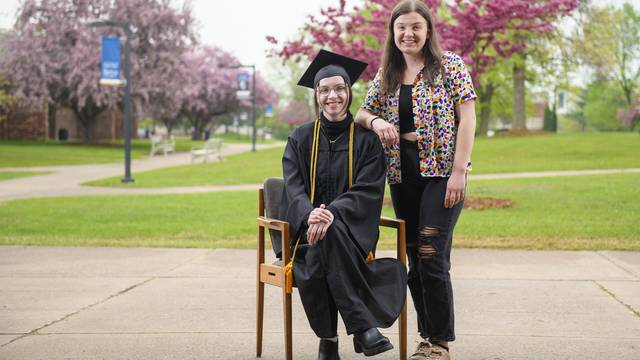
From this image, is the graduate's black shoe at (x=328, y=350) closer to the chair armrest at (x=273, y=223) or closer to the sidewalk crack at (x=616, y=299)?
the chair armrest at (x=273, y=223)

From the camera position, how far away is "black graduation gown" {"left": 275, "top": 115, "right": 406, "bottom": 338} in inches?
166

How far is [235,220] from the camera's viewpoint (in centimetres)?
1230

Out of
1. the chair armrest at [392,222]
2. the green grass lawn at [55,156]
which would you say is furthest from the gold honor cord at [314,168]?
the green grass lawn at [55,156]

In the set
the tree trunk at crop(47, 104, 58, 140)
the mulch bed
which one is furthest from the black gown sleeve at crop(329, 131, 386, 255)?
the tree trunk at crop(47, 104, 58, 140)

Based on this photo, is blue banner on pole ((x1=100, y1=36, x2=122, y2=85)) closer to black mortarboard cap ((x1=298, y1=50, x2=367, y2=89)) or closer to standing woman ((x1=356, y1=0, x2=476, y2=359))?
black mortarboard cap ((x1=298, y1=50, x2=367, y2=89))

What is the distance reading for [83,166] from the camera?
1136 inches

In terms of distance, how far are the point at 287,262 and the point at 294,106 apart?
99.2m

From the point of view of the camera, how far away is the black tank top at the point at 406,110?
448cm

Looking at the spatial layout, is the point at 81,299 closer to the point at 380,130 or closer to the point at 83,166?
the point at 380,130

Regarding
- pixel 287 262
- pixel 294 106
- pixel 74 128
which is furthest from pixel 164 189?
pixel 294 106

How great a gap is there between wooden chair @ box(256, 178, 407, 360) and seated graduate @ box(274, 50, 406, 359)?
0.08 m

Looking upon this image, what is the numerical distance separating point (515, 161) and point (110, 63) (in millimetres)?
13438

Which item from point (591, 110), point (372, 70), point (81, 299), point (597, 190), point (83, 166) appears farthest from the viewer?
point (591, 110)

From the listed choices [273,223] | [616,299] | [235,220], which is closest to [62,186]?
[235,220]
